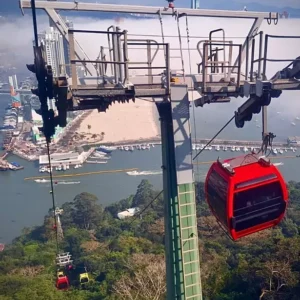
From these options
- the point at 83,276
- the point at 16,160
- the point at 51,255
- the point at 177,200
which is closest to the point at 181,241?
the point at 177,200

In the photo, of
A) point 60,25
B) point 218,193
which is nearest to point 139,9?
point 60,25

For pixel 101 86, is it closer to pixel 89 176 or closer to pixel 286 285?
pixel 286 285

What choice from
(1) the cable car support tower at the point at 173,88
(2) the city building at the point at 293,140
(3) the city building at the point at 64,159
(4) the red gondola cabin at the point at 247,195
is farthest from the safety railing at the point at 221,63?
(2) the city building at the point at 293,140

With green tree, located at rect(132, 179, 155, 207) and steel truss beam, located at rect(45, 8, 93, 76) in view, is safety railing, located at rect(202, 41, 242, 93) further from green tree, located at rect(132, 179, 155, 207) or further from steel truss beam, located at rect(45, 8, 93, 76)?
green tree, located at rect(132, 179, 155, 207)

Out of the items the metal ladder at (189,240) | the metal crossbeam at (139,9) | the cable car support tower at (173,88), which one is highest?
the metal crossbeam at (139,9)

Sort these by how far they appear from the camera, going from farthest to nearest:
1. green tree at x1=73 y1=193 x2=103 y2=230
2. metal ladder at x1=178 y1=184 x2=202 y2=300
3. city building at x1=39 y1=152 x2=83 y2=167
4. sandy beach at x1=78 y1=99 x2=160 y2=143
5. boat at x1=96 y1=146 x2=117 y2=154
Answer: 1. sandy beach at x1=78 y1=99 x2=160 y2=143
2. boat at x1=96 y1=146 x2=117 y2=154
3. city building at x1=39 y1=152 x2=83 y2=167
4. green tree at x1=73 y1=193 x2=103 y2=230
5. metal ladder at x1=178 y1=184 x2=202 y2=300

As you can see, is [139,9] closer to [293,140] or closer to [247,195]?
[247,195]

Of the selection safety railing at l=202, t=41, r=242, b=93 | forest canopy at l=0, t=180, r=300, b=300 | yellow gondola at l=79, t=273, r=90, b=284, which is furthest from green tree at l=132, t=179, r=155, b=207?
safety railing at l=202, t=41, r=242, b=93

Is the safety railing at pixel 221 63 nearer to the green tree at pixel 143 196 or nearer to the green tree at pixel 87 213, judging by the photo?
the green tree at pixel 87 213
